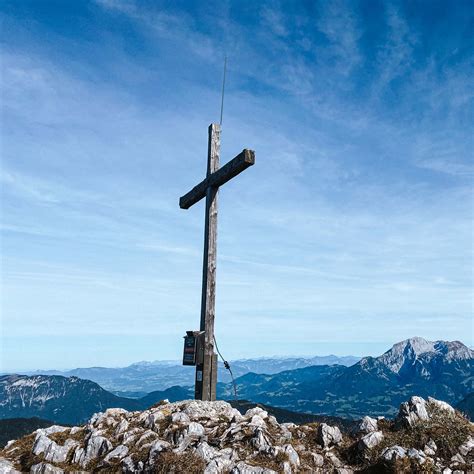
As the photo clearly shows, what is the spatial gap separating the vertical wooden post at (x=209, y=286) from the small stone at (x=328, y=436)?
5086 mm

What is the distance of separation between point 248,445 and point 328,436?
2373mm

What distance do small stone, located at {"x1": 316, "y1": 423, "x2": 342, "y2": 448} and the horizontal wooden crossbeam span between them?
30.1ft

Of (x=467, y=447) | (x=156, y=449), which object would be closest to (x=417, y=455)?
(x=467, y=447)

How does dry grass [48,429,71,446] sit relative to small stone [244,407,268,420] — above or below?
below

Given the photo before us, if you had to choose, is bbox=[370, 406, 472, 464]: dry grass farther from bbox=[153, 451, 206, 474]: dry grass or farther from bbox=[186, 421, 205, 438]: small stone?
bbox=[186, 421, 205, 438]: small stone

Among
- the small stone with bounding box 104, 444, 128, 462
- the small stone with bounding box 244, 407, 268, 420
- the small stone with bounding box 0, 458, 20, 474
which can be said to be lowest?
the small stone with bounding box 0, 458, 20, 474

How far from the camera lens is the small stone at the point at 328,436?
491 inches

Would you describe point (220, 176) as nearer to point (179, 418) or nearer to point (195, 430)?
point (179, 418)

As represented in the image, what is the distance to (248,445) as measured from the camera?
11.9 meters

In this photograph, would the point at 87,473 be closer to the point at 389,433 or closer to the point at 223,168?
the point at 389,433

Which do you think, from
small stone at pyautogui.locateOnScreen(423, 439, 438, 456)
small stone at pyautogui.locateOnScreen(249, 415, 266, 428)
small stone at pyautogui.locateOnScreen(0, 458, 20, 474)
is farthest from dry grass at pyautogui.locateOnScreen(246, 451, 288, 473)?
small stone at pyautogui.locateOnScreen(0, 458, 20, 474)

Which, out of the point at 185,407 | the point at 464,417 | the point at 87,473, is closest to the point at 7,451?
the point at 87,473

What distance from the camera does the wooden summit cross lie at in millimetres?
16781

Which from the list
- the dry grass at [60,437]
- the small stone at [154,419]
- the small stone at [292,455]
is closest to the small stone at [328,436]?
the small stone at [292,455]
